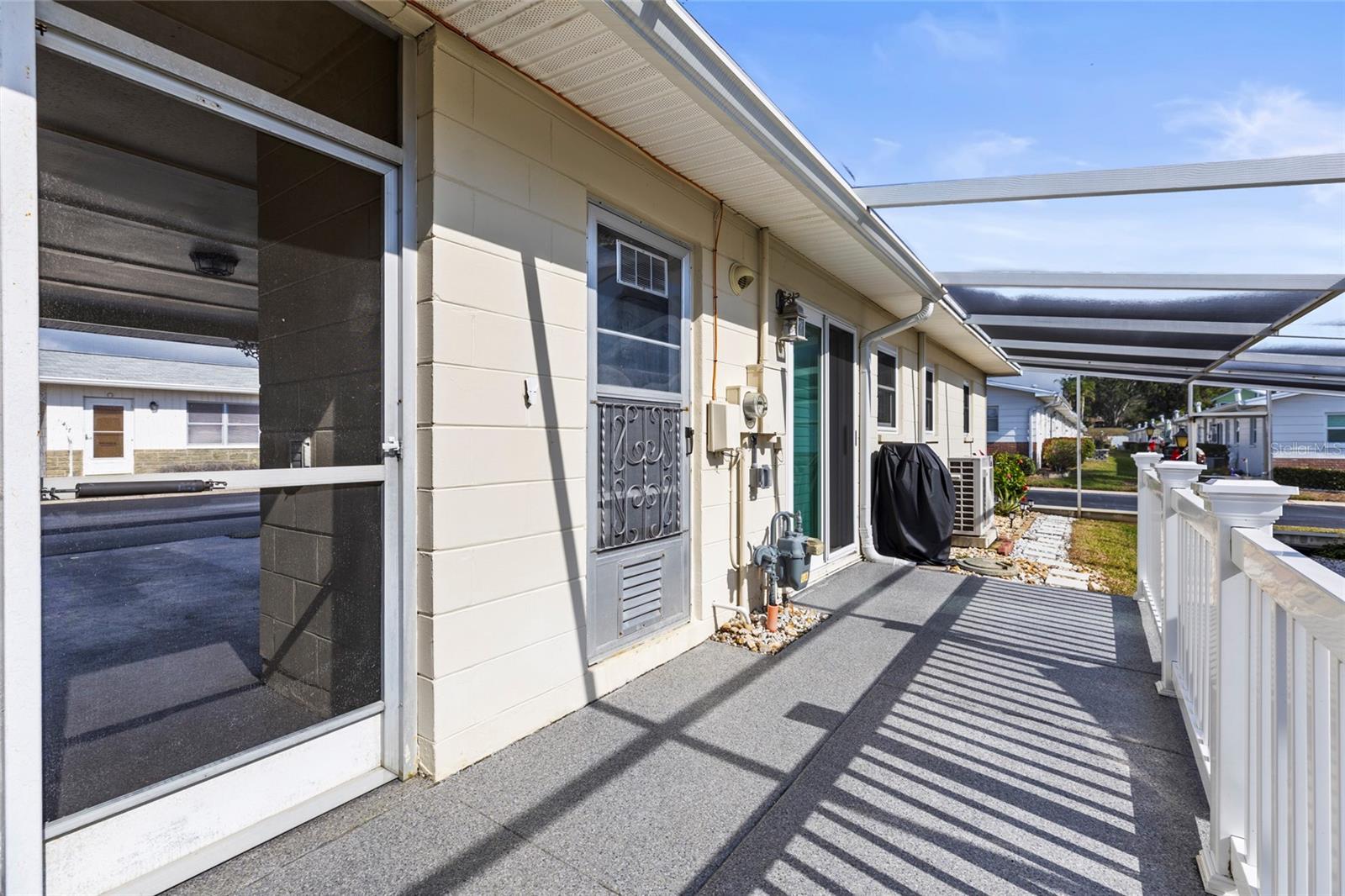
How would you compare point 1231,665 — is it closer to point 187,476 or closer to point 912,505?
point 187,476

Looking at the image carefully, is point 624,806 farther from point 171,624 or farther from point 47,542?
point 171,624

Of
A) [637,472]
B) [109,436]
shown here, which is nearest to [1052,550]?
[637,472]

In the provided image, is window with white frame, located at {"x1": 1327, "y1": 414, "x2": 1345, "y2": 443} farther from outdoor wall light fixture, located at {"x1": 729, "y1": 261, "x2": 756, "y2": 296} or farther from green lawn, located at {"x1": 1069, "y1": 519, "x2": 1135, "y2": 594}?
outdoor wall light fixture, located at {"x1": 729, "y1": 261, "x2": 756, "y2": 296}

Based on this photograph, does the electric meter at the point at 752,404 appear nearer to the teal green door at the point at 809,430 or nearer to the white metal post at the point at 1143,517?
the teal green door at the point at 809,430

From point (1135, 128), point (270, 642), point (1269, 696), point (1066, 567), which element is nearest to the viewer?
point (1269, 696)

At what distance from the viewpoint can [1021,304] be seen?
6.46 m

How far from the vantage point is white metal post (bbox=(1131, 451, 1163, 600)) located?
12.6ft

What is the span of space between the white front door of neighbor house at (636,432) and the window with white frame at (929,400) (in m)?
6.10

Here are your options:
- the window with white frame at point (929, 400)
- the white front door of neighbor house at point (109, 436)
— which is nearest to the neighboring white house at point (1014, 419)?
the window with white frame at point (929, 400)

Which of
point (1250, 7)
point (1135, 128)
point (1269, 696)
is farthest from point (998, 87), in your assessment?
point (1269, 696)

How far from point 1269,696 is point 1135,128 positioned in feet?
11.2

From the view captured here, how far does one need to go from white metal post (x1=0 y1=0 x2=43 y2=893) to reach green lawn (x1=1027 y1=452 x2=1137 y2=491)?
17.0 m

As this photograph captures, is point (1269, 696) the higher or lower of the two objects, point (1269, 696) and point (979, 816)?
the higher

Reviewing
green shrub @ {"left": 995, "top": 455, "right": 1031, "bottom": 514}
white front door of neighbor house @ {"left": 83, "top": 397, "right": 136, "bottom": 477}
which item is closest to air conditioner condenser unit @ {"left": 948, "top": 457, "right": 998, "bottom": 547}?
green shrub @ {"left": 995, "top": 455, "right": 1031, "bottom": 514}
